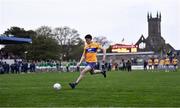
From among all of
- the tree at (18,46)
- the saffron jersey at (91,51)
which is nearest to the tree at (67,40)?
the tree at (18,46)

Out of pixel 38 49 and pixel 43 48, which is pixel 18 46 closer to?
pixel 38 49

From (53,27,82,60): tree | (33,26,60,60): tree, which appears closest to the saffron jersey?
(33,26,60,60): tree

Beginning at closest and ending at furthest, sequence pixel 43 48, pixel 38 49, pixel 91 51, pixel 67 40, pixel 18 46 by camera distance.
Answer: pixel 91 51 → pixel 38 49 → pixel 43 48 → pixel 18 46 → pixel 67 40

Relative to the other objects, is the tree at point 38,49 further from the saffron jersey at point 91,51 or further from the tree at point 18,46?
the saffron jersey at point 91,51

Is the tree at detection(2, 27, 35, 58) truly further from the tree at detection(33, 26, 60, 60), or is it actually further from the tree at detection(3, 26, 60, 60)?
the tree at detection(33, 26, 60, 60)

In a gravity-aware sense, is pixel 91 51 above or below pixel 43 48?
below

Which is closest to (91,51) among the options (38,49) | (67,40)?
(38,49)

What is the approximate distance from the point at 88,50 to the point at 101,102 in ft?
20.0

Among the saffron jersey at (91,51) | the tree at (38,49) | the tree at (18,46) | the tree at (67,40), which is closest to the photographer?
the saffron jersey at (91,51)

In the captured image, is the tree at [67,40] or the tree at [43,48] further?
the tree at [67,40]

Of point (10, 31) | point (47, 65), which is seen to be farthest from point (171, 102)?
point (10, 31)

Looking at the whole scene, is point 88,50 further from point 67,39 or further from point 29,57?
point 67,39

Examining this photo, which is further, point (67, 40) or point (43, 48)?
point (67, 40)

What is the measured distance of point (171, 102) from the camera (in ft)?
43.5
